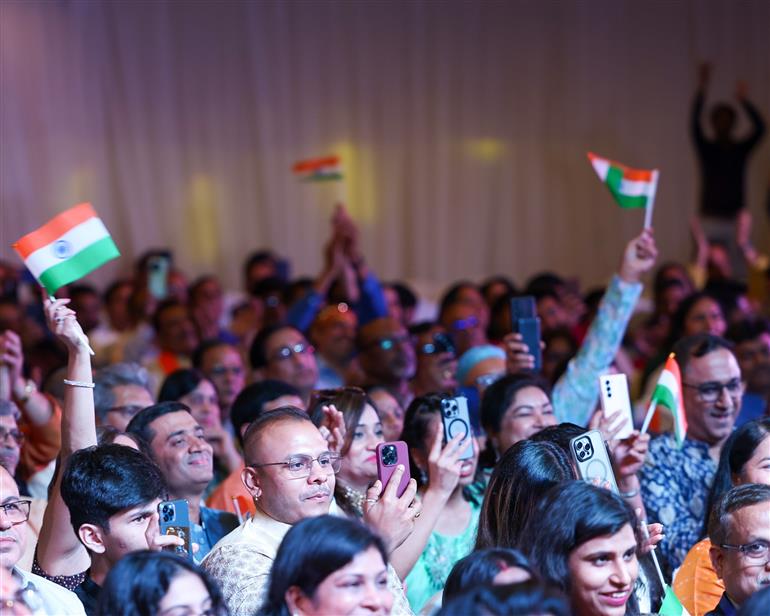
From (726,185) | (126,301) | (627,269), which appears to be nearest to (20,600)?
(627,269)

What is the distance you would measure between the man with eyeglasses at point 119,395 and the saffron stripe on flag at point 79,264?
15.9 inches

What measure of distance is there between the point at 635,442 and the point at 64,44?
21.6 feet

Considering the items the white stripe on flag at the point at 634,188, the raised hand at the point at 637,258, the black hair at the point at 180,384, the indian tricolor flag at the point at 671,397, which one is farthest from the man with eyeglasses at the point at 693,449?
the black hair at the point at 180,384

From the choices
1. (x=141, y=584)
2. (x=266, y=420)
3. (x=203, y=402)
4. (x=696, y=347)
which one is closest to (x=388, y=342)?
(x=203, y=402)

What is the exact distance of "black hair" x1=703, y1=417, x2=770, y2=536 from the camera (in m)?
3.86

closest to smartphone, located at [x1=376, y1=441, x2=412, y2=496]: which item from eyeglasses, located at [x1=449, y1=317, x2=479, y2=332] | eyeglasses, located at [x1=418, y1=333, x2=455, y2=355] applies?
eyeglasses, located at [x1=418, y1=333, x2=455, y2=355]

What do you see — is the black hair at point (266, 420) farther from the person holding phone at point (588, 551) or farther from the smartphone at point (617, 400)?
the smartphone at point (617, 400)

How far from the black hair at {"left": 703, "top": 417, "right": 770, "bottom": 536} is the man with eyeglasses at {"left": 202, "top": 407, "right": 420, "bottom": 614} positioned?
1.07m

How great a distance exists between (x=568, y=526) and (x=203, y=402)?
2198 mm

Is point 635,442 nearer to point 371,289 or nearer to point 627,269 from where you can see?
point 627,269

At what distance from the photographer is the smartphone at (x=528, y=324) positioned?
4.91m

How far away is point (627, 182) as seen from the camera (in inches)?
222

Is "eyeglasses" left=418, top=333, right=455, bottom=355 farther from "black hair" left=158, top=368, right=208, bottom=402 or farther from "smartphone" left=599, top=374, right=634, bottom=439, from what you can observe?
"smartphone" left=599, top=374, right=634, bottom=439

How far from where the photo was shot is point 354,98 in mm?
10633
